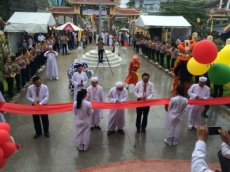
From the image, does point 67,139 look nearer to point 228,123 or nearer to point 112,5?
point 228,123

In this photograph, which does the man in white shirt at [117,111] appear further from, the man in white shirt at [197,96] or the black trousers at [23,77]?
the black trousers at [23,77]

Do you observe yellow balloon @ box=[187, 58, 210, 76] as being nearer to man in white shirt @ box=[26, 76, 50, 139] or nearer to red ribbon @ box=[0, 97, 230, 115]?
red ribbon @ box=[0, 97, 230, 115]

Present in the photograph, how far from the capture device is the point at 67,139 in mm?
5332

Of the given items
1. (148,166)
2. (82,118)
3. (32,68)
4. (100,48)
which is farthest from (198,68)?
(100,48)

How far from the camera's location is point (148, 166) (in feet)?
14.4

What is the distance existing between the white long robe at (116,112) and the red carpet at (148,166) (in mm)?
1247

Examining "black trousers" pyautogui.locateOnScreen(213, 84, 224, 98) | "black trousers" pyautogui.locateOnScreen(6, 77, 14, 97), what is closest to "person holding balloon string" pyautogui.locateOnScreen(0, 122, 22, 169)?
"black trousers" pyautogui.locateOnScreen(6, 77, 14, 97)

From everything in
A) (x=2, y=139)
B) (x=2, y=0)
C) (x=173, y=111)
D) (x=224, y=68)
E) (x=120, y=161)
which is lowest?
(x=120, y=161)

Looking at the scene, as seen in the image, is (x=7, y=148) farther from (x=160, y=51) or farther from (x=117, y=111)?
(x=160, y=51)

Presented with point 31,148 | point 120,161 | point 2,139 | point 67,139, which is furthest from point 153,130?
point 2,139

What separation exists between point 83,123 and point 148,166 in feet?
5.16

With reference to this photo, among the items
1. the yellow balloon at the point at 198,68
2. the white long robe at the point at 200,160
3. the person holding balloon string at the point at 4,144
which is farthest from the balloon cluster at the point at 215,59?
the person holding balloon string at the point at 4,144

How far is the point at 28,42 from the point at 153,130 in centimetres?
1443

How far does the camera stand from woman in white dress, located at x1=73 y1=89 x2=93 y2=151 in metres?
4.42
